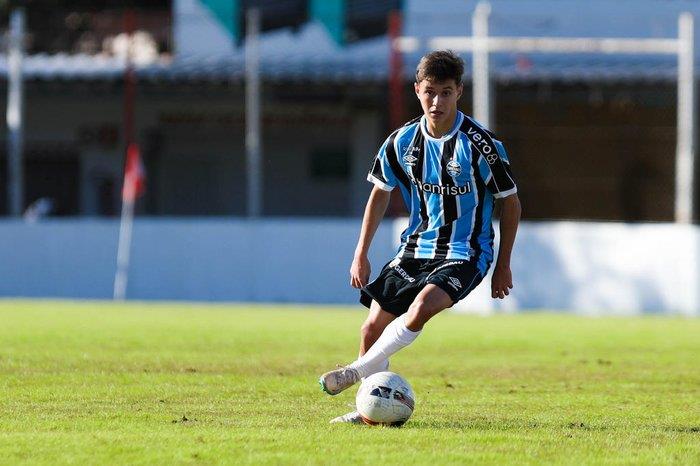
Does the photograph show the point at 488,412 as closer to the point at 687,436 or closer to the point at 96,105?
the point at 687,436

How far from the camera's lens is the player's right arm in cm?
835

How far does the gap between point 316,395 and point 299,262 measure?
1347 centimetres

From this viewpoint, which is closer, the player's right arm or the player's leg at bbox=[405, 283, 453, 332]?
the player's leg at bbox=[405, 283, 453, 332]

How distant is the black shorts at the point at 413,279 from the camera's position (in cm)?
816

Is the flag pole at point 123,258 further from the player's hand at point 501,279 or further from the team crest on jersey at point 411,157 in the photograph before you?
the player's hand at point 501,279

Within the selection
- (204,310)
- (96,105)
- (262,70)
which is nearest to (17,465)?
(204,310)

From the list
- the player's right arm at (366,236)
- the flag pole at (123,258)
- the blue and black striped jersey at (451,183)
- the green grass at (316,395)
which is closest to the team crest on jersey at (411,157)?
the blue and black striped jersey at (451,183)

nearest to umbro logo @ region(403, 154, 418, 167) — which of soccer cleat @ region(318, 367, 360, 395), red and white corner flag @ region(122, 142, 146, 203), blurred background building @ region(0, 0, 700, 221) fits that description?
soccer cleat @ region(318, 367, 360, 395)

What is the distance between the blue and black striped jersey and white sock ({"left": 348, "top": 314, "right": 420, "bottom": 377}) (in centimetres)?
45

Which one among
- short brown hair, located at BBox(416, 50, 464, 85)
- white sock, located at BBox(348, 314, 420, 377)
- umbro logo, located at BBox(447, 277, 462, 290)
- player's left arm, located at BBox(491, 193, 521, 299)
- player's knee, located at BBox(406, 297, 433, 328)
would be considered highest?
short brown hair, located at BBox(416, 50, 464, 85)

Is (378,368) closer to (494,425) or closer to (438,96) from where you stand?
(494,425)

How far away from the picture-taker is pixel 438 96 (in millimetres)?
8062

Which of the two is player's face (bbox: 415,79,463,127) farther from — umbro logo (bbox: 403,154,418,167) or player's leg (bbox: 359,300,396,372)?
player's leg (bbox: 359,300,396,372)

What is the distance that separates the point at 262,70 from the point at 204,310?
335 inches
